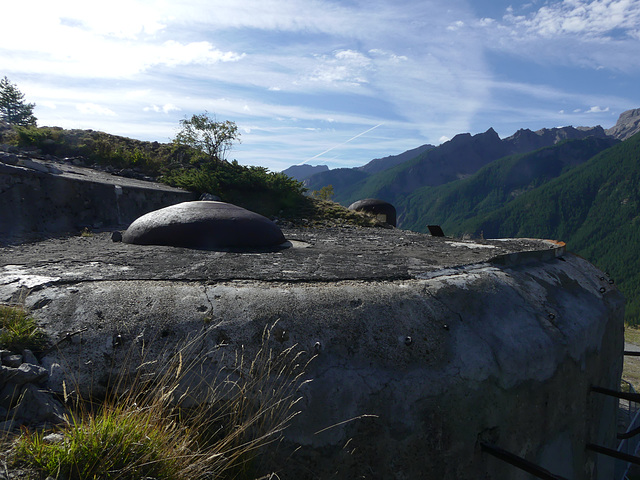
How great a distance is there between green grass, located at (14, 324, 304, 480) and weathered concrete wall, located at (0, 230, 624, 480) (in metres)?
0.13

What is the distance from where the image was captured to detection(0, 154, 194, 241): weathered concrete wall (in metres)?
7.23

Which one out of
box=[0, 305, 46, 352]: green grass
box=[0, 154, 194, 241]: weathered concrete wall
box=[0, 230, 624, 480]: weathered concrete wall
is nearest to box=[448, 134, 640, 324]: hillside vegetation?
box=[0, 154, 194, 241]: weathered concrete wall

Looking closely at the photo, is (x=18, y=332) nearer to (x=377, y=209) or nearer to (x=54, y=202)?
(x=54, y=202)

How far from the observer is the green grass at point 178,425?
1.76m

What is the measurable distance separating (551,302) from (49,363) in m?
4.25

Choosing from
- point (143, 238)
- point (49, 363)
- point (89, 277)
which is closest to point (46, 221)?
point (143, 238)

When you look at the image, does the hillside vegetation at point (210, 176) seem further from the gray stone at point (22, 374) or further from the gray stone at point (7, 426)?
the gray stone at point (7, 426)

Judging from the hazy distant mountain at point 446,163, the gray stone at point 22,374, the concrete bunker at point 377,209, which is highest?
the hazy distant mountain at point 446,163

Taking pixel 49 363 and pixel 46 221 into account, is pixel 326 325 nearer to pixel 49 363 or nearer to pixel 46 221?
pixel 49 363

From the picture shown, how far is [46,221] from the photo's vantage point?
7793 mm

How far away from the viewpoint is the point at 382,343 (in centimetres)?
279

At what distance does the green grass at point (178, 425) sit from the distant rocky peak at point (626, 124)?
220 metres

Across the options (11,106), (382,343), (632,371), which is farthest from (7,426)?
(11,106)

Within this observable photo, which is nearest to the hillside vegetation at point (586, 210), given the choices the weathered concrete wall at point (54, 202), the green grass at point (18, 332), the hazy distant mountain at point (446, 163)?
the hazy distant mountain at point (446, 163)
